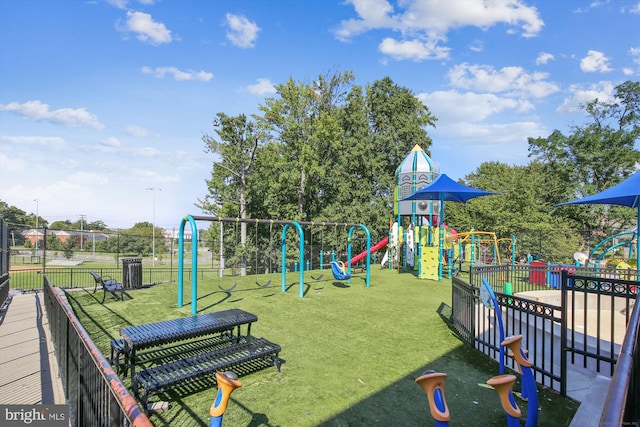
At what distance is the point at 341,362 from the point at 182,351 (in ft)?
8.30

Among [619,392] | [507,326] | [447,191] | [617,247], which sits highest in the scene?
[447,191]

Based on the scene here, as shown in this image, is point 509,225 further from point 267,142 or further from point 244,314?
point 244,314

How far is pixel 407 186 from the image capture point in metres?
20.2

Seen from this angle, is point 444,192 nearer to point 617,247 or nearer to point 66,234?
point 617,247

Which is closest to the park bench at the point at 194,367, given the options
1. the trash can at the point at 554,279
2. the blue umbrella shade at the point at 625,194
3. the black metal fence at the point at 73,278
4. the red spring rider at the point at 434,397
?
the red spring rider at the point at 434,397

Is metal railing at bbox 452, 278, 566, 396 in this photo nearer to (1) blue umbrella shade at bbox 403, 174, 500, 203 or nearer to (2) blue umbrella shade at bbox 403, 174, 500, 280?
(2) blue umbrella shade at bbox 403, 174, 500, 280

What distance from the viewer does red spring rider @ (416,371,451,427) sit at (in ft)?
8.77

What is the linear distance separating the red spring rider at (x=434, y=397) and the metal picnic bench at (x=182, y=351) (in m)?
2.79

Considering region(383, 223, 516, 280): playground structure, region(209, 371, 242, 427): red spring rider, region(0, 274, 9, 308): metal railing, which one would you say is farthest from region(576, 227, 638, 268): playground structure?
region(0, 274, 9, 308): metal railing

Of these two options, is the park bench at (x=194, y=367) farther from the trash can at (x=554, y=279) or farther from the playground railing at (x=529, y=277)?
the trash can at (x=554, y=279)

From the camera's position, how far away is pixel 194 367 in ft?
14.4

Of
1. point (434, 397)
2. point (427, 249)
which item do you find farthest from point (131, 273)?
point (434, 397)

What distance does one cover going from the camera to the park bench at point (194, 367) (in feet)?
13.1

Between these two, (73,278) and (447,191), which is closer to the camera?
(447,191)
